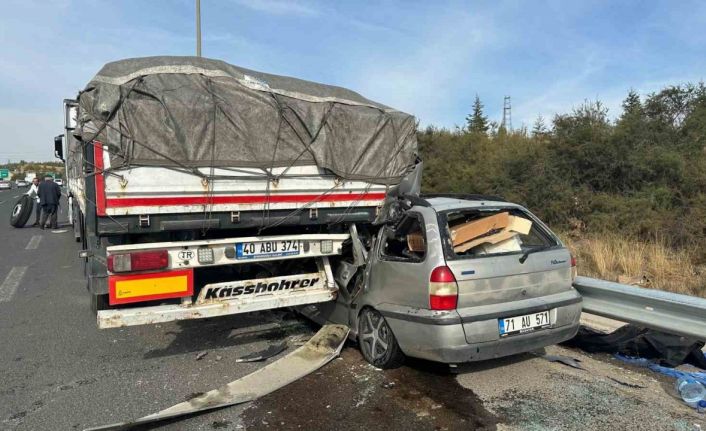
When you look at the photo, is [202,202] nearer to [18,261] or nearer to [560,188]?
[18,261]

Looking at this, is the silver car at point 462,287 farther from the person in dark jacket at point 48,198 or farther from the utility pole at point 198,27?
the person in dark jacket at point 48,198

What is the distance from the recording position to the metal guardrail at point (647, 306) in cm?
396

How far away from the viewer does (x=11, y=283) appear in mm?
8242

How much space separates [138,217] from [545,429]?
3.45 meters

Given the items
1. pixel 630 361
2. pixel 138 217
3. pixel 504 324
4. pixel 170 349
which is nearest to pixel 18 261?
pixel 170 349

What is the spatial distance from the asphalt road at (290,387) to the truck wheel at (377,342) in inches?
4.2

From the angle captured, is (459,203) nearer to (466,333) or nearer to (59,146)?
(466,333)

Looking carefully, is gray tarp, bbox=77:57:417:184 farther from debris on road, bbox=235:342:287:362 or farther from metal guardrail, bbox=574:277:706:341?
metal guardrail, bbox=574:277:706:341

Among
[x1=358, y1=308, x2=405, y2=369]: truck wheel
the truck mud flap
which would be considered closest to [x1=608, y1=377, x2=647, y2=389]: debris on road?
[x1=358, y1=308, x2=405, y2=369]: truck wheel

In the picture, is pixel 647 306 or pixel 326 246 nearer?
pixel 647 306

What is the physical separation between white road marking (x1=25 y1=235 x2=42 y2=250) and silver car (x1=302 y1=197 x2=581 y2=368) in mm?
10705

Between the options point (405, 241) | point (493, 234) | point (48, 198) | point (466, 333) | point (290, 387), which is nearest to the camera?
point (466, 333)

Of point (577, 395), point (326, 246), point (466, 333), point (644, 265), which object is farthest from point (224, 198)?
point (644, 265)

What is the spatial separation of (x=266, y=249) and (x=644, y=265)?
612 cm
